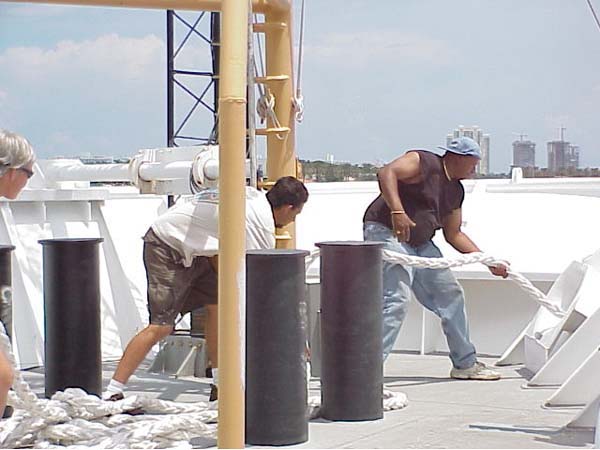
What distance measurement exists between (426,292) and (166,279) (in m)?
1.85

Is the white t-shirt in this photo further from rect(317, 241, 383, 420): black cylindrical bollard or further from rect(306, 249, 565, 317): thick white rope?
rect(306, 249, 565, 317): thick white rope

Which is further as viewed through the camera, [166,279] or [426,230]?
[426,230]

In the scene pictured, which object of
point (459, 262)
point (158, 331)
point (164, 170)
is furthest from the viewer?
point (164, 170)

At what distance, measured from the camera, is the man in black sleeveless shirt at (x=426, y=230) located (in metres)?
6.38

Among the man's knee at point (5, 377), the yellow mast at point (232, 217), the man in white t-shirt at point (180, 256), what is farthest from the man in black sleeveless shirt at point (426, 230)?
the man's knee at point (5, 377)

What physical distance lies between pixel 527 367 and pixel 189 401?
2258 mm

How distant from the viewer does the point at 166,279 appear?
5.59 meters

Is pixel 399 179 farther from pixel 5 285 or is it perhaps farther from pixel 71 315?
pixel 5 285

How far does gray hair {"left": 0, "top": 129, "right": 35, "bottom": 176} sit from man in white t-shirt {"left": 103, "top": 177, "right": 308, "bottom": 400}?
2.09 meters

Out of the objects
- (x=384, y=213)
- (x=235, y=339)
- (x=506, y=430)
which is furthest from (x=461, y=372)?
(x=235, y=339)

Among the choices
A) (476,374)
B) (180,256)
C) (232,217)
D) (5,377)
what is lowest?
(476,374)

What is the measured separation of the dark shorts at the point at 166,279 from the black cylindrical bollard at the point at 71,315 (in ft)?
1.12

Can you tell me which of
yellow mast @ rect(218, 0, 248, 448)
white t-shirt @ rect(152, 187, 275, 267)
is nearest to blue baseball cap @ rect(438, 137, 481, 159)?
white t-shirt @ rect(152, 187, 275, 267)

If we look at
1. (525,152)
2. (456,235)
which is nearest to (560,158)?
(525,152)
